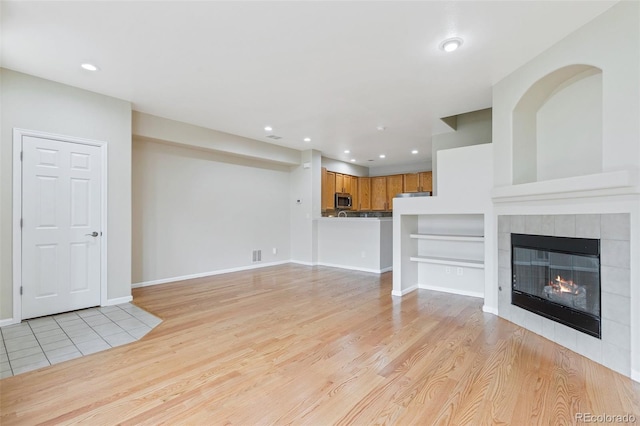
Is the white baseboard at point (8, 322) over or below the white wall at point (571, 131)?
below

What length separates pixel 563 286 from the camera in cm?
278

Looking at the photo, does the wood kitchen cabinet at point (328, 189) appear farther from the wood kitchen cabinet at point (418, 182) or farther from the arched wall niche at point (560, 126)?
the arched wall niche at point (560, 126)

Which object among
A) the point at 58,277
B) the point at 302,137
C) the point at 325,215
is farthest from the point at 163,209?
the point at 325,215

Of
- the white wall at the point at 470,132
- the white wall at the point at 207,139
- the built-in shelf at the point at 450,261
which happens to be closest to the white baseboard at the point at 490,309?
the built-in shelf at the point at 450,261

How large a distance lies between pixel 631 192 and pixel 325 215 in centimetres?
582

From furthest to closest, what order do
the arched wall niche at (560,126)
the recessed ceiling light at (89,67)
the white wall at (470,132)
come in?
the white wall at (470,132) → the recessed ceiling light at (89,67) → the arched wall niche at (560,126)

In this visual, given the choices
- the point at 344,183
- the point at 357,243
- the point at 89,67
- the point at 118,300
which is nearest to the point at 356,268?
the point at 357,243

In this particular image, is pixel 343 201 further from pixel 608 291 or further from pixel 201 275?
pixel 608 291

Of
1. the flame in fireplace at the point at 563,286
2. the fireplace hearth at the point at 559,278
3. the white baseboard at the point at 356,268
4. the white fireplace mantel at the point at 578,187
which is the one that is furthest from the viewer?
the white baseboard at the point at 356,268

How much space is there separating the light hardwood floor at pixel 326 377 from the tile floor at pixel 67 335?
0.17m

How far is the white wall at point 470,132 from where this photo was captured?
4.86 meters

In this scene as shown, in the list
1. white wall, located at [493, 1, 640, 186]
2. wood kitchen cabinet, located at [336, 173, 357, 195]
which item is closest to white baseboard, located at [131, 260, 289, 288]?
wood kitchen cabinet, located at [336, 173, 357, 195]

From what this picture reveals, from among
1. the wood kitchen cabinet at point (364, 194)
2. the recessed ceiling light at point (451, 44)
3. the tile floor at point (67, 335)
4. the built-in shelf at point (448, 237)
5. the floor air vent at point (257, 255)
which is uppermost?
the recessed ceiling light at point (451, 44)

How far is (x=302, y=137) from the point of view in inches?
237
